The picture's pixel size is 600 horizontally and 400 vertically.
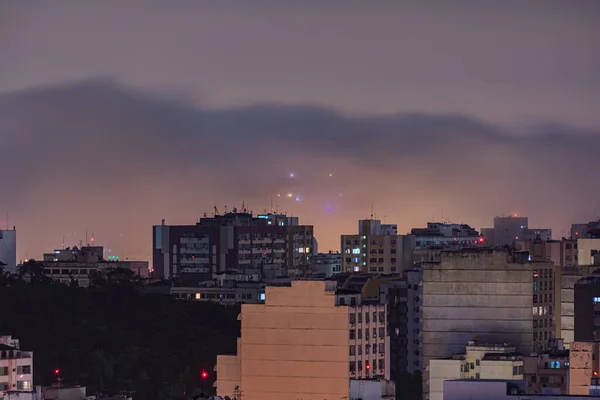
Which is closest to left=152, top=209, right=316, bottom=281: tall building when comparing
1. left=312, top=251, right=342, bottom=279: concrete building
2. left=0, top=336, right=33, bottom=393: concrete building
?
left=312, top=251, right=342, bottom=279: concrete building

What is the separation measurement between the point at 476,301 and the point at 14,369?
2965cm

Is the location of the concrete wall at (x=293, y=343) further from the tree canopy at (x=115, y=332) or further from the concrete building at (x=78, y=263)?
the concrete building at (x=78, y=263)

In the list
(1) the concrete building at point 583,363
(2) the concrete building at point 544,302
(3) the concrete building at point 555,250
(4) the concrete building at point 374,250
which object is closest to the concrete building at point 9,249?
(4) the concrete building at point 374,250

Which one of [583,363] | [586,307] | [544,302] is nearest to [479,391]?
[583,363]

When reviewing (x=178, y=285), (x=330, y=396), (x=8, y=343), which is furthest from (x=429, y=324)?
(x=178, y=285)

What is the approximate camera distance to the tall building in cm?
16212

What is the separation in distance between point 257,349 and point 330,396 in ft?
12.7

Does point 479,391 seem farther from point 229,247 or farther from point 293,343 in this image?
point 229,247

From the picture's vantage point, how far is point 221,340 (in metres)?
110

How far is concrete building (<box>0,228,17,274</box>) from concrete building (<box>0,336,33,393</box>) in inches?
2646

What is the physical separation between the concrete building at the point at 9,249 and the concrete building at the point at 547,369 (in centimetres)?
7081

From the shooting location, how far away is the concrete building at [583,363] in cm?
6900

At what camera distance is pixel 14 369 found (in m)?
72.4

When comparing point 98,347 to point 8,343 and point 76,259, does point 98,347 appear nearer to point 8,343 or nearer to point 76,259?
point 8,343
